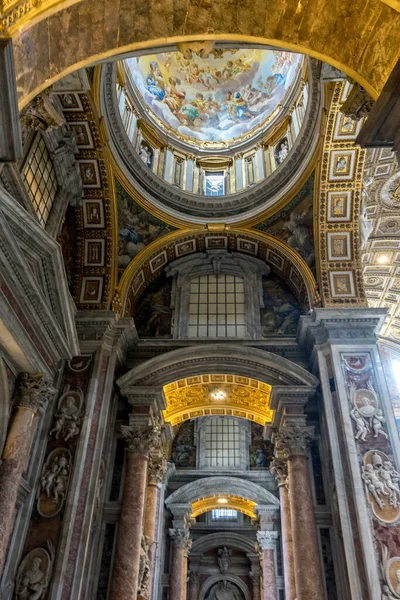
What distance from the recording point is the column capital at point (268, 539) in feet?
69.2

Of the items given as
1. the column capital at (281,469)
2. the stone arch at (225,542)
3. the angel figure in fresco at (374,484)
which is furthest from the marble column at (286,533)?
the stone arch at (225,542)

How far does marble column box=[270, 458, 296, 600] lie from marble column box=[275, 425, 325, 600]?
3.58ft

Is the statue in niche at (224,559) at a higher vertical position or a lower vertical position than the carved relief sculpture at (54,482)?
higher

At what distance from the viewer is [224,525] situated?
25781 millimetres

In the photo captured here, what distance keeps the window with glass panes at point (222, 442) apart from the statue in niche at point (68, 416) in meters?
12.1

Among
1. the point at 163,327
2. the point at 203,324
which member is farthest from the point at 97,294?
the point at 203,324

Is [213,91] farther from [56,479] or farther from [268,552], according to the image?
[268,552]

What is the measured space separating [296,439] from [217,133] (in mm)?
11910

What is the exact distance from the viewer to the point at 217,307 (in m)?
15.9

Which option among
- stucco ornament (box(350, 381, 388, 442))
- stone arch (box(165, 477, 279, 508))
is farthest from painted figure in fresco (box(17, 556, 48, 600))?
stone arch (box(165, 477, 279, 508))

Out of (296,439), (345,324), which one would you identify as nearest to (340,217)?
(345,324)

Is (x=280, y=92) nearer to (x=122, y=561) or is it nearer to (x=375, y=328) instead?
(x=375, y=328)

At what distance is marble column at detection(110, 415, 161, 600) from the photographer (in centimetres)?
1105

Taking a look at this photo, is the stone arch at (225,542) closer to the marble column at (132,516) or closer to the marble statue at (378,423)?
the marble column at (132,516)
